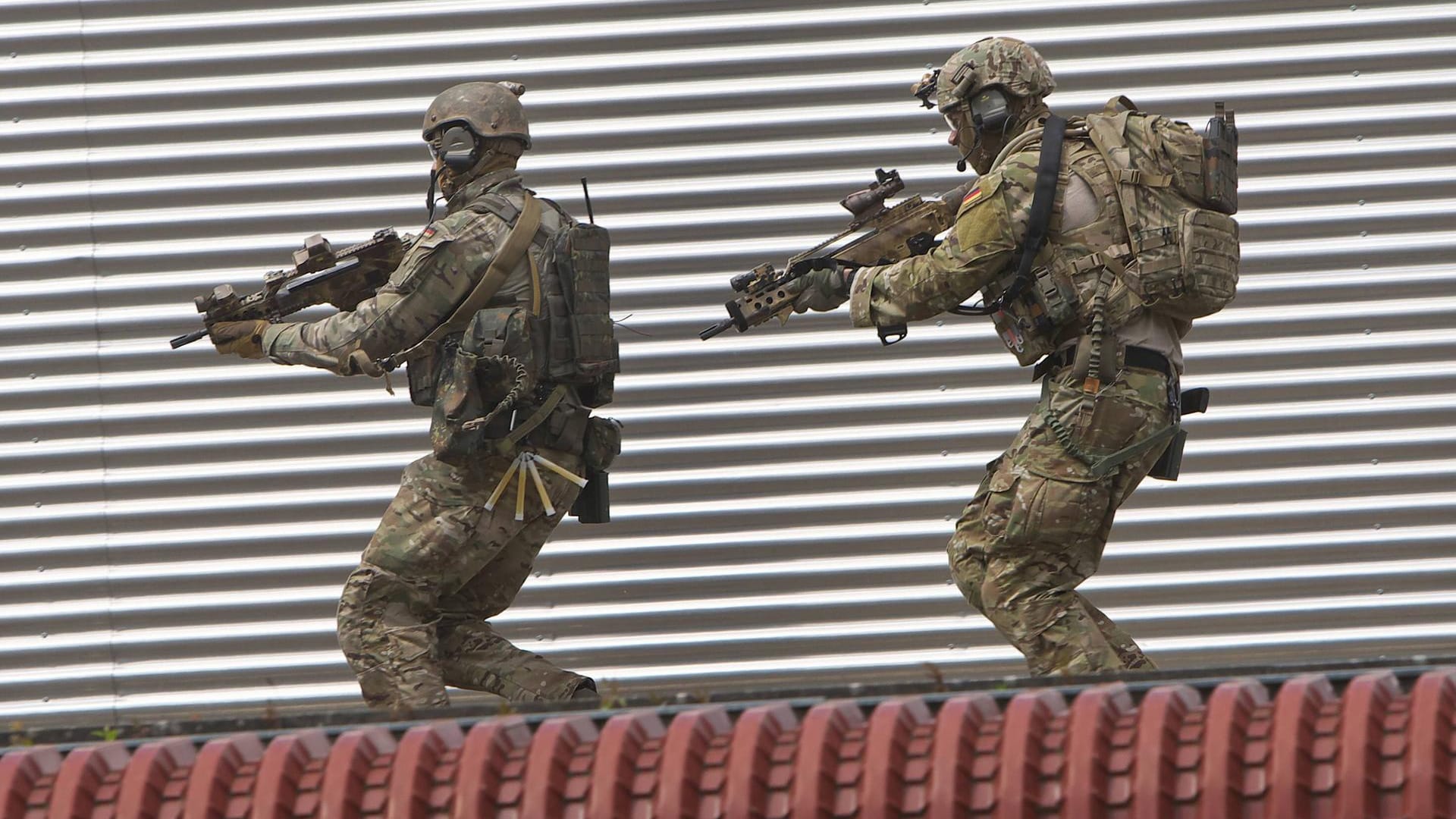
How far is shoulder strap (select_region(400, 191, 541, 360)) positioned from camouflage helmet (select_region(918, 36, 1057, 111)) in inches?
51.4

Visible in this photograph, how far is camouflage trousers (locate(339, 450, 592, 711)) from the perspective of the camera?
5.50m

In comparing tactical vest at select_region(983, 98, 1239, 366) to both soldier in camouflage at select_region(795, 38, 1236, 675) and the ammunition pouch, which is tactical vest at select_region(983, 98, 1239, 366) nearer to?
soldier in camouflage at select_region(795, 38, 1236, 675)

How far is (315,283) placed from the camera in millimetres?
5816

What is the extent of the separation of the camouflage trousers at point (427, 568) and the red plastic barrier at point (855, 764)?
3.65 feet

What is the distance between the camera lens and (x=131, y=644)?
266 inches

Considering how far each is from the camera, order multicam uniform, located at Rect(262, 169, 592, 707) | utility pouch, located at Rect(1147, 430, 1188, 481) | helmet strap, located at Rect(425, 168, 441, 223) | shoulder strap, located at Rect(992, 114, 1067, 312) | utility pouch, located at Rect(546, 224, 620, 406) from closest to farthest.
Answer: shoulder strap, located at Rect(992, 114, 1067, 312), utility pouch, located at Rect(1147, 430, 1188, 481), multicam uniform, located at Rect(262, 169, 592, 707), utility pouch, located at Rect(546, 224, 620, 406), helmet strap, located at Rect(425, 168, 441, 223)

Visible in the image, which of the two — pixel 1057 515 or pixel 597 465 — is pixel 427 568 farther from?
pixel 1057 515

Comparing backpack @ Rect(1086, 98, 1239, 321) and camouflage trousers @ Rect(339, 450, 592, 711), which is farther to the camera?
camouflage trousers @ Rect(339, 450, 592, 711)

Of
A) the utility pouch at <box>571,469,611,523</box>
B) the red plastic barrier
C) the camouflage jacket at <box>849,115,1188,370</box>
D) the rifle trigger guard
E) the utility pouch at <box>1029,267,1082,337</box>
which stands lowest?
the red plastic barrier

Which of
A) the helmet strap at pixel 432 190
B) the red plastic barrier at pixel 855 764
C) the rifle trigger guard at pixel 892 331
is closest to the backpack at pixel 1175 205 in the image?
the rifle trigger guard at pixel 892 331

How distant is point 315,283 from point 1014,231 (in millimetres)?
2239

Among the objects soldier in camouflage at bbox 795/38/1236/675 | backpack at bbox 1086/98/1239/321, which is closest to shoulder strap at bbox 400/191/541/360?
soldier in camouflage at bbox 795/38/1236/675

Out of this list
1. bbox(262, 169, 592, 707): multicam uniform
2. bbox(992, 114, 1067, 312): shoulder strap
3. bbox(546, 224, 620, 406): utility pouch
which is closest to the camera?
bbox(992, 114, 1067, 312): shoulder strap

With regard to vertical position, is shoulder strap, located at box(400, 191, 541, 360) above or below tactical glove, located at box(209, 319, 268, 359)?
above
